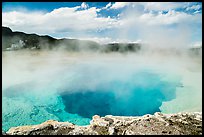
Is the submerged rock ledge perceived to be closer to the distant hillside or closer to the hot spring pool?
the hot spring pool

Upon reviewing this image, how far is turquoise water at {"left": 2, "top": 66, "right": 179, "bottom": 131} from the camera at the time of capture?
10.1m

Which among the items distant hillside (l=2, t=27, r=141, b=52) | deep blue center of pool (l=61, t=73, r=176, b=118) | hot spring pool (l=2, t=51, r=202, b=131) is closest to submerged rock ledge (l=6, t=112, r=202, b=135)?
hot spring pool (l=2, t=51, r=202, b=131)

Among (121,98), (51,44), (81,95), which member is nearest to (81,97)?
(81,95)

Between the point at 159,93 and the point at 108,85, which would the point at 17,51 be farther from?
the point at 159,93

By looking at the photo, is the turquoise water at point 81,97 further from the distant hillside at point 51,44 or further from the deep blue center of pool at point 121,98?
the distant hillside at point 51,44

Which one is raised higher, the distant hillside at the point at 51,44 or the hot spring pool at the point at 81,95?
the distant hillside at the point at 51,44

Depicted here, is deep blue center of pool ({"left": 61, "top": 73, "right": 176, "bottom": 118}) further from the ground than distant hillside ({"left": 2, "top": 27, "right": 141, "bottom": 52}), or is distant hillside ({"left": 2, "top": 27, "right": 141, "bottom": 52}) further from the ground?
distant hillside ({"left": 2, "top": 27, "right": 141, "bottom": 52})

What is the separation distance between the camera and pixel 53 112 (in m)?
10.5

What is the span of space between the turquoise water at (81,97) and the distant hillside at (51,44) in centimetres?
1392

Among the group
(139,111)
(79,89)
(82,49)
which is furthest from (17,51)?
(139,111)

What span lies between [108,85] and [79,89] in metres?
1.85

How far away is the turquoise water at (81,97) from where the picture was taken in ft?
33.1

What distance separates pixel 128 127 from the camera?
20.1 feet

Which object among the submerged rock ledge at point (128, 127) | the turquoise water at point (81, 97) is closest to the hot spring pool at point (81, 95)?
the turquoise water at point (81, 97)
